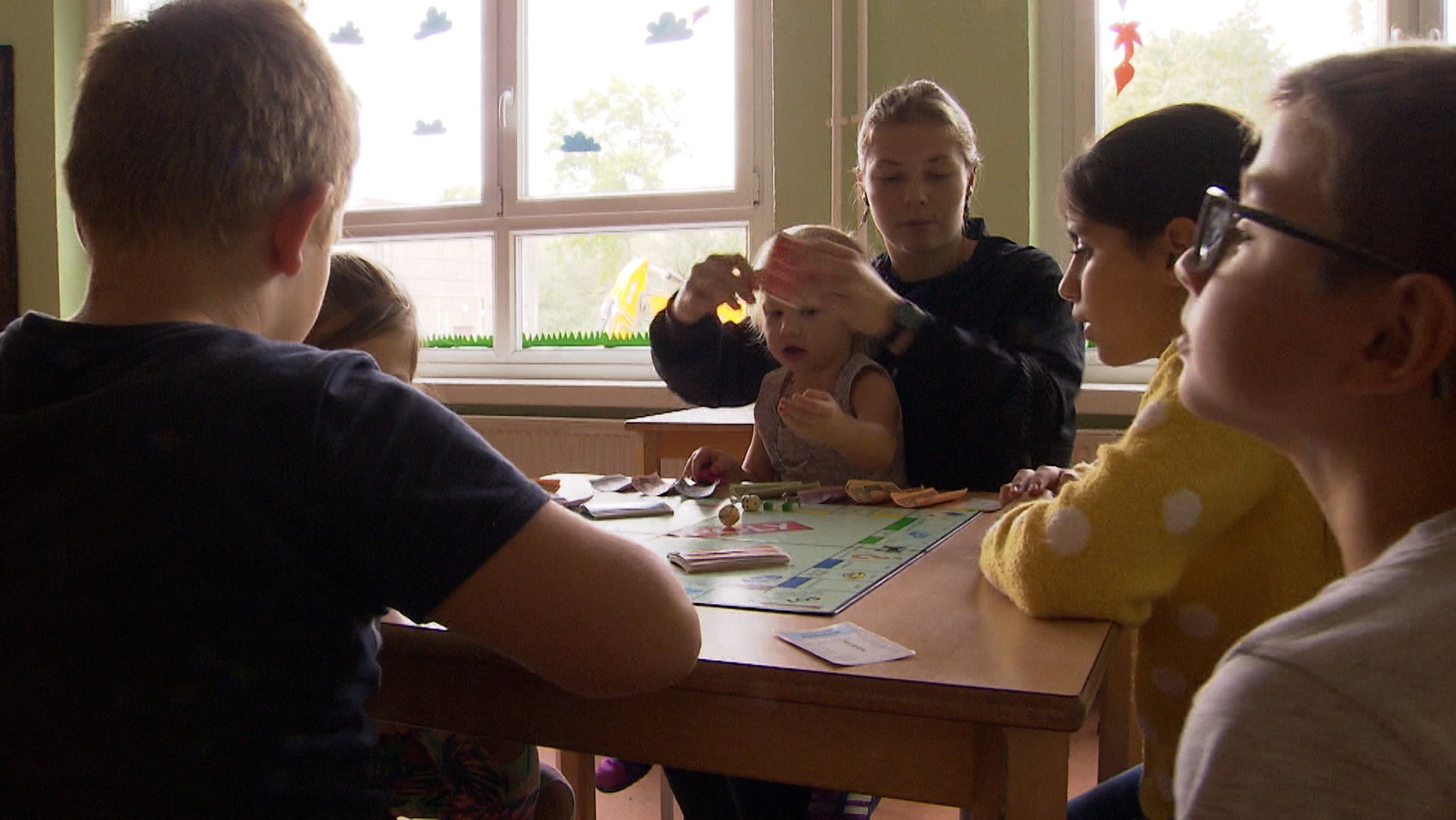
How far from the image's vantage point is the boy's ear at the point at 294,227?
759mm

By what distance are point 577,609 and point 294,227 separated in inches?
13.7

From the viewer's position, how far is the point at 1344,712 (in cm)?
47

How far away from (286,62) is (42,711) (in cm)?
45

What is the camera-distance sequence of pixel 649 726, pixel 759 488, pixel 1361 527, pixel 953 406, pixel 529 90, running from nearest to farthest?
pixel 1361 527 < pixel 649 726 < pixel 759 488 < pixel 953 406 < pixel 529 90

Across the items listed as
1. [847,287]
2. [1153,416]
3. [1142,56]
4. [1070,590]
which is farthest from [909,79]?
[1070,590]

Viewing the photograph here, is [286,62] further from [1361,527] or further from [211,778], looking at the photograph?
[1361,527]

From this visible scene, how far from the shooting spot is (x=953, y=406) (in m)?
1.89

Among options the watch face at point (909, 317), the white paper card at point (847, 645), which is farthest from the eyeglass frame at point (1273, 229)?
the watch face at point (909, 317)

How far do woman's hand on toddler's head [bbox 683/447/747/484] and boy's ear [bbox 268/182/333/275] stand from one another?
1.10 m

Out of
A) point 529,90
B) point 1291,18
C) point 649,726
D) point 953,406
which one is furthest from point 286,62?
point 529,90

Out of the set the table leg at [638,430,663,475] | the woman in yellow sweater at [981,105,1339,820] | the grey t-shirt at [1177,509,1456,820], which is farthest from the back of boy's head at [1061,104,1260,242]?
the table leg at [638,430,663,475]

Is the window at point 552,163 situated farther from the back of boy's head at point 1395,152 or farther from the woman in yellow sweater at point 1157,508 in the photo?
the back of boy's head at point 1395,152

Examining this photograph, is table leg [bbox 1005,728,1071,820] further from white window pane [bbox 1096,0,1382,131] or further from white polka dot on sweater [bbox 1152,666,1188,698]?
white window pane [bbox 1096,0,1382,131]

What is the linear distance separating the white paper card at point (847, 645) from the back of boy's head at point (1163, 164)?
1.84ft
